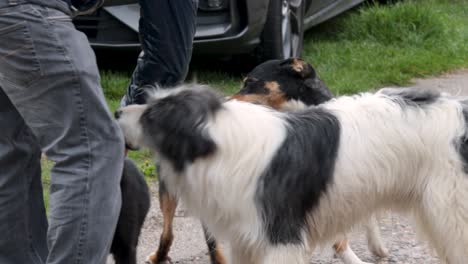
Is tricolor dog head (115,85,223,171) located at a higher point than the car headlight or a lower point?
higher

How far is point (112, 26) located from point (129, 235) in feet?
11.3

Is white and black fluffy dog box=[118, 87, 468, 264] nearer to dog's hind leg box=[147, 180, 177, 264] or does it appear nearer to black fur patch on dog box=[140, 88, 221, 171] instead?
black fur patch on dog box=[140, 88, 221, 171]

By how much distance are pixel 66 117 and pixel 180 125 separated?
536mm

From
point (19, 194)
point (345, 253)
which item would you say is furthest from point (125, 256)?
point (345, 253)

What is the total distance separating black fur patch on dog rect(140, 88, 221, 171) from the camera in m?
3.43

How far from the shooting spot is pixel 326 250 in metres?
4.80

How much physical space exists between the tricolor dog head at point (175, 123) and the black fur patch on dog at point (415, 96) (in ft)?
2.70

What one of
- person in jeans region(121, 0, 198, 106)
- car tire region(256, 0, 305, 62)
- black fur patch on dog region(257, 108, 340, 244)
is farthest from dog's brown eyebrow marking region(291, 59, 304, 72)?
car tire region(256, 0, 305, 62)

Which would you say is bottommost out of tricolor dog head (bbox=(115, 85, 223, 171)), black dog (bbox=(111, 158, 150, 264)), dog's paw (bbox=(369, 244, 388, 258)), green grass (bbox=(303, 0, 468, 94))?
green grass (bbox=(303, 0, 468, 94))

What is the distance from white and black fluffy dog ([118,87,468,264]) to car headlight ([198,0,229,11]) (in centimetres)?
333

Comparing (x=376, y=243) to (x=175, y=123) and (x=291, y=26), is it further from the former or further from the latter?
(x=291, y=26)

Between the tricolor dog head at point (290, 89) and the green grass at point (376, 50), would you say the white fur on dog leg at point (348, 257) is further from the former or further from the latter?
the green grass at point (376, 50)

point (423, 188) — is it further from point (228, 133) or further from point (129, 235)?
point (129, 235)

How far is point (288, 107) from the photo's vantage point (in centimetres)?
488
